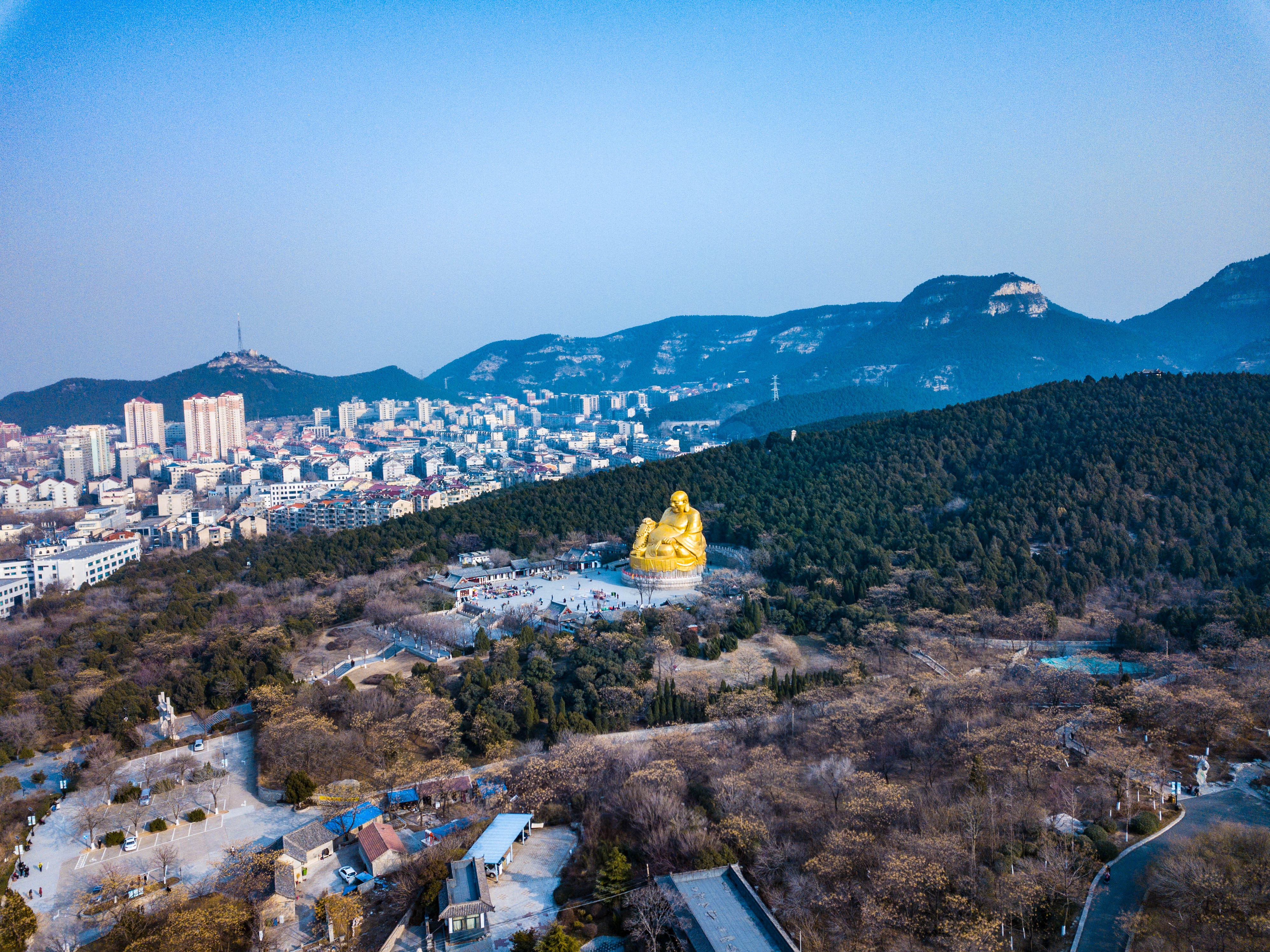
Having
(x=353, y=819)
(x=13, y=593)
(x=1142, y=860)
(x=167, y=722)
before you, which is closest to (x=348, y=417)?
(x=13, y=593)

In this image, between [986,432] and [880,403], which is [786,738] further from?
[880,403]

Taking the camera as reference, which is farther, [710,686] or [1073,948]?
[710,686]

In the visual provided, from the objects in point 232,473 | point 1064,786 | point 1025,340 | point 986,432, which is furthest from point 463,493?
A: point 1025,340

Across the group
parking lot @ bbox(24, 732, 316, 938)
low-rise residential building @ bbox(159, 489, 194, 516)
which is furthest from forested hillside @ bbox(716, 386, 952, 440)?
parking lot @ bbox(24, 732, 316, 938)

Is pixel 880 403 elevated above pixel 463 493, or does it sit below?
above

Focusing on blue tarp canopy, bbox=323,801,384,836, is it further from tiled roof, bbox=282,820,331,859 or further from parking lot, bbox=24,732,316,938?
parking lot, bbox=24,732,316,938

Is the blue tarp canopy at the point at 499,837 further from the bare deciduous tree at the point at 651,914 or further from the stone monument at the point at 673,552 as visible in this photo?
the stone monument at the point at 673,552

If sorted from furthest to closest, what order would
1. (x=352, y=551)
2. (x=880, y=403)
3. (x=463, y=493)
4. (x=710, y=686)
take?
(x=880, y=403) < (x=463, y=493) < (x=352, y=551) < (x=710, y=686)
